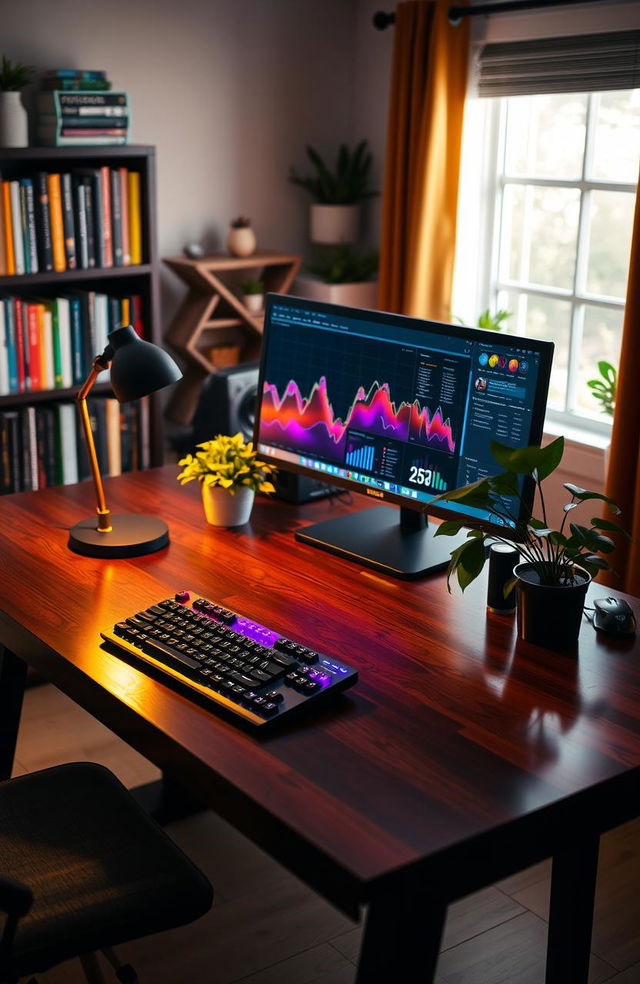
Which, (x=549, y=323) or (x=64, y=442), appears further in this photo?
(x=549, y=323)

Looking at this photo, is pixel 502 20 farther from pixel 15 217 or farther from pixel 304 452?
pixel 304 452

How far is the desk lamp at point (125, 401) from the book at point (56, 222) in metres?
1.36

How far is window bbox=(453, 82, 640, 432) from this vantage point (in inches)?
140

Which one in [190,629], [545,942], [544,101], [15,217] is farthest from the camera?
[544,101]

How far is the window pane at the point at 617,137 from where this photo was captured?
345 cm

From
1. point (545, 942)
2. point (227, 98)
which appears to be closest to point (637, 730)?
point (545, 942)

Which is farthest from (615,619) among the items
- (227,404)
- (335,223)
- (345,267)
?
(335,223)

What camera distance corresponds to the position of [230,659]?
159cm

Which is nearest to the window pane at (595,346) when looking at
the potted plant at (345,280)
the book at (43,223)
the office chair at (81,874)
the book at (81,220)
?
the potted plant at (345,280)

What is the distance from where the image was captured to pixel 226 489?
2.22 metres

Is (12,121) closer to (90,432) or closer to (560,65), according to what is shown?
(90,432)

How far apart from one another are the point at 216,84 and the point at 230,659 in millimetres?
2892

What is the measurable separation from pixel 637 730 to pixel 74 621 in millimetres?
909

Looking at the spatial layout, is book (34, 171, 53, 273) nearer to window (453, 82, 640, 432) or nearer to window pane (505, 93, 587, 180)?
window (453, 82, 640, 432)
